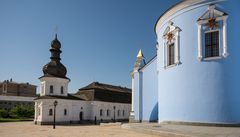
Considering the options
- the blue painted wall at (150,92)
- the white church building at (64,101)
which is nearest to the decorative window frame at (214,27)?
the blue painted wall at (150,92)

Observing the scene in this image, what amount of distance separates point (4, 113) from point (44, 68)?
22560 mm

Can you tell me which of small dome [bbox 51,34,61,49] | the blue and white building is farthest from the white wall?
the blue and white building

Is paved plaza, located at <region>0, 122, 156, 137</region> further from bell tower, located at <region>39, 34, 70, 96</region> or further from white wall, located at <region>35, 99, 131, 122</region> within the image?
bell tower, located at <region>39, 34, 70, 96</region>

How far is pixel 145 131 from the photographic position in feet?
54.1

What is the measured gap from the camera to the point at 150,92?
28.2 m

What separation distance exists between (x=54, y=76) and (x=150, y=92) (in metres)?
24.5

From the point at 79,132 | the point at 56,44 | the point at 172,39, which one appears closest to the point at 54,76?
the point at 56,44

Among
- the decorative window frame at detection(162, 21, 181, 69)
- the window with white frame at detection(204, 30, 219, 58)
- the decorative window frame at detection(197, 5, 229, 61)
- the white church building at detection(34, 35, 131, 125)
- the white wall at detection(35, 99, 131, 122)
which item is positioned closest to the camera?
the decorative window frame at detection(197, 5, 229, 61)

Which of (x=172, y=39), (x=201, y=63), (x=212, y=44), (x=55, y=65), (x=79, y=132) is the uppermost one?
(x=55, y=65)

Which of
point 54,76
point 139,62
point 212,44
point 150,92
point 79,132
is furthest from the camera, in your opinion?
point 54,76

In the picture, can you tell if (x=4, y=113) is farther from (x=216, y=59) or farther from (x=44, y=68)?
(x=216, y=59)

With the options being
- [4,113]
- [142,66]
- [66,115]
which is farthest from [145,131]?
[4,113]

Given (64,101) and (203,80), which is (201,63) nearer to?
(203,80)

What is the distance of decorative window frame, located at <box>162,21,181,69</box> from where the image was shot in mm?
19688
